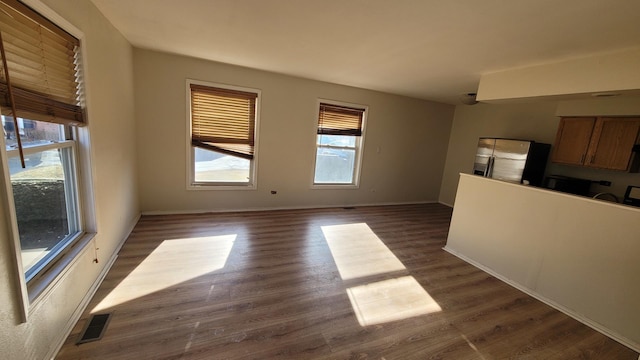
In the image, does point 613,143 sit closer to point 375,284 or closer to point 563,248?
point 563,248

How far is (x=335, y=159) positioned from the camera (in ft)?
17.1

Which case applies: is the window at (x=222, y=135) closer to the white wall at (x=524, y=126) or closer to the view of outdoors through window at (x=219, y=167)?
the view of outdoors through window at (x=219, y=167)

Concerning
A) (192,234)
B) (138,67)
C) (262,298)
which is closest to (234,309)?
(262,298)

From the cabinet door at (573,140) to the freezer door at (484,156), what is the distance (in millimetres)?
873

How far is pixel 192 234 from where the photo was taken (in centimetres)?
346

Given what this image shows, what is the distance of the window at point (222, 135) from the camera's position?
13.1 ft

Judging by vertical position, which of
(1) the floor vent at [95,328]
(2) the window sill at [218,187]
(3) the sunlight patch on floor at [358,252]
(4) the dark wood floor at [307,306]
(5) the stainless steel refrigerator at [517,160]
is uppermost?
(5) the stainless steel refrigerator at [517,160]

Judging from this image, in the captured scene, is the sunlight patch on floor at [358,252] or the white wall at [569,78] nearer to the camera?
the white wall at [569,78]

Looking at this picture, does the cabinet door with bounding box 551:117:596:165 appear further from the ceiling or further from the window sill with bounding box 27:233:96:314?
the window sill with bounding box 27:233:96:314

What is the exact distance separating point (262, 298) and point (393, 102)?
471cm

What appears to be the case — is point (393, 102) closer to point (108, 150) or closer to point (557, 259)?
point (557, 259)

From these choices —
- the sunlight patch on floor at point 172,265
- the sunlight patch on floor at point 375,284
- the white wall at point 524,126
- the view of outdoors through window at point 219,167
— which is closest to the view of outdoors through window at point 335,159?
the view of outdoors through window at point 219,167

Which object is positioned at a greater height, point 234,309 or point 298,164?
point 298,164

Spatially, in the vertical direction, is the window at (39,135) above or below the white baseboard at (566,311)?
above
